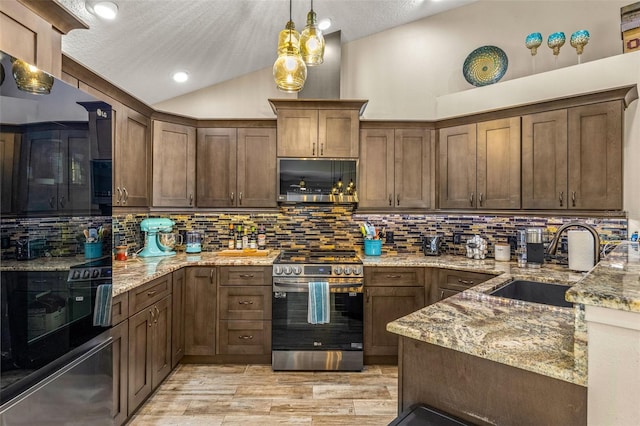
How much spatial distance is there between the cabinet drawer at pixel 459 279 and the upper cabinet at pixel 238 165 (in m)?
1.82

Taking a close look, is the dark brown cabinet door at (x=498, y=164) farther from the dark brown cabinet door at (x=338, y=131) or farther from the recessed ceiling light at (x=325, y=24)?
the recessed ceiling light at (x=325, y=24)

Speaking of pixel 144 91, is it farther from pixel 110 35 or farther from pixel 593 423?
pixel 593 423

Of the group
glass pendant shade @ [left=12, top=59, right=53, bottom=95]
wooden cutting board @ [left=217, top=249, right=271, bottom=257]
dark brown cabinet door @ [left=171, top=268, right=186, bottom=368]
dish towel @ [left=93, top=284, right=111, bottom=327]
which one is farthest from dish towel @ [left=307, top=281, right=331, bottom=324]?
glass pendant shade @ [left=12, top=59, right=53, bottom=95]

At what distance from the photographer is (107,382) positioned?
5.44 feet

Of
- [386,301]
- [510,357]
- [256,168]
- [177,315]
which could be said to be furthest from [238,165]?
[510,357]

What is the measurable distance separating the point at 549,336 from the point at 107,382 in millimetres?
1993

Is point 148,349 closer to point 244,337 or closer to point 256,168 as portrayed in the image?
point 244,337

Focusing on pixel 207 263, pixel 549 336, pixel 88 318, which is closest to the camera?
pixel 549 336

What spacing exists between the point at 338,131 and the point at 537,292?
7.29ft

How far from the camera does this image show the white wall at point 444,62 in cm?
307

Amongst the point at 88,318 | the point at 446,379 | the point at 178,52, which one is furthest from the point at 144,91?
the point at 446,379

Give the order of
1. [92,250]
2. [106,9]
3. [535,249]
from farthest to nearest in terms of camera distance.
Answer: [535,249], [106,9], [92,250]

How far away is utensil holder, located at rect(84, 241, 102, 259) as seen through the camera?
56.3 inches

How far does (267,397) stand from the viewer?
8.46ft
